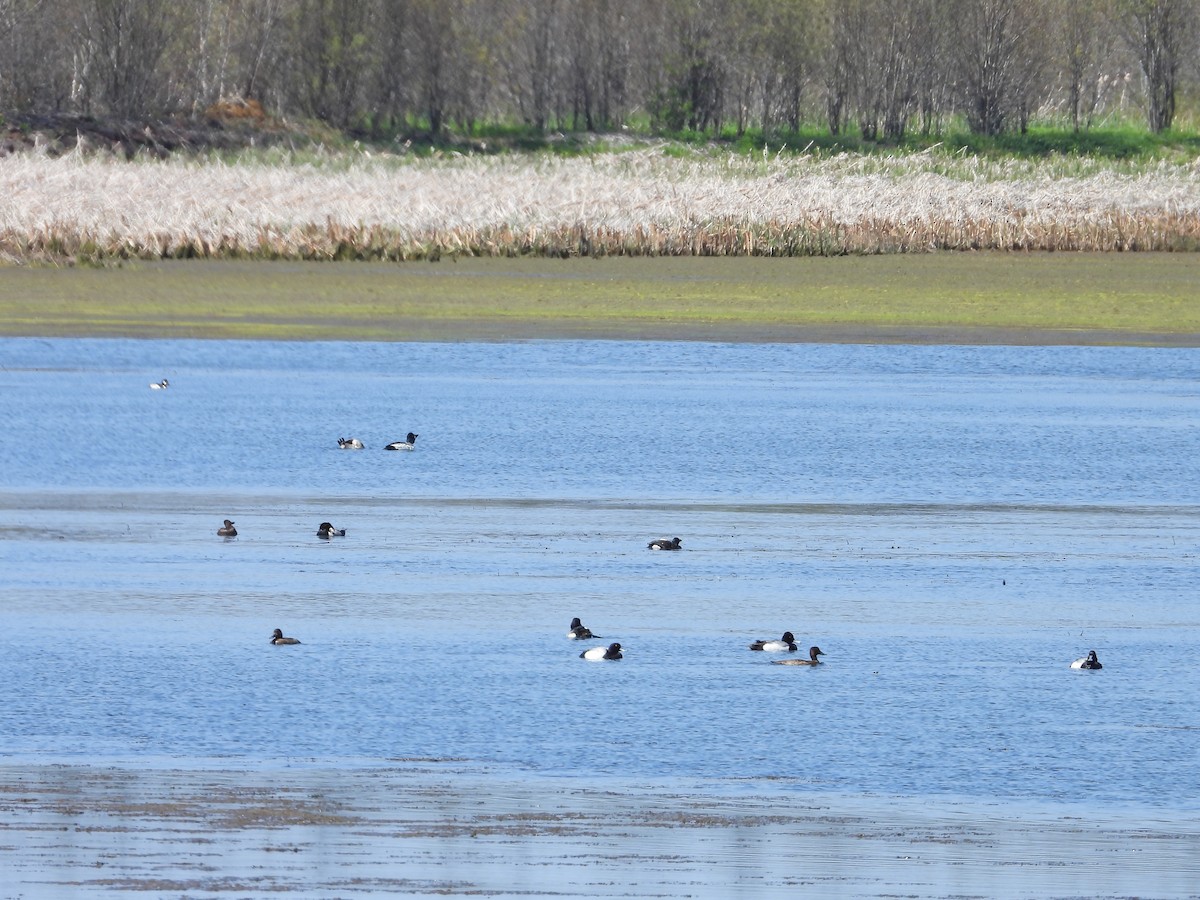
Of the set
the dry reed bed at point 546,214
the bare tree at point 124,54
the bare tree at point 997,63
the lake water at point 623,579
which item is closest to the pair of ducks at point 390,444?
the lake water at point 623,579

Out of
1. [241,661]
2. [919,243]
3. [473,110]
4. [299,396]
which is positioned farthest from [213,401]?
[473,110]

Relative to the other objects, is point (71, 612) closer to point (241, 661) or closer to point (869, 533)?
point (241, 661)

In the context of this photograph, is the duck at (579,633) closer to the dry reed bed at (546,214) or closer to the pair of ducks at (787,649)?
the pair of ducks at (787,649)

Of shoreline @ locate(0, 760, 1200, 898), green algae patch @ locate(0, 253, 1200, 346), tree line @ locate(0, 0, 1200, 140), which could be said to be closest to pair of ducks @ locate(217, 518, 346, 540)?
shoreline @ locate(0, 760, 1200, 898)

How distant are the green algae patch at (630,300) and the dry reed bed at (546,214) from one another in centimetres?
62

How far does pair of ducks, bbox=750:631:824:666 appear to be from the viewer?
27.6 feet

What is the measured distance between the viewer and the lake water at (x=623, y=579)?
23.5 feet

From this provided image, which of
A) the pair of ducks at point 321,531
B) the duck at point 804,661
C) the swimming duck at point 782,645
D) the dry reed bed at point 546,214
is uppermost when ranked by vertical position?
the dry reed bed at point 546,214

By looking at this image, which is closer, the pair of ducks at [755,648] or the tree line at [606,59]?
the pair of ducks at [755,648]

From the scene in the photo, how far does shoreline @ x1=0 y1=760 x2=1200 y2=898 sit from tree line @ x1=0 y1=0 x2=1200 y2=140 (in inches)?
2031

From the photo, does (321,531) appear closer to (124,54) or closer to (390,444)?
(390,444)

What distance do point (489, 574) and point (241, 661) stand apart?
83.9 inches

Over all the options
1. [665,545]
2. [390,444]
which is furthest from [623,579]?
[390,444]

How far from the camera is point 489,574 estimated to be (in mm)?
10289
